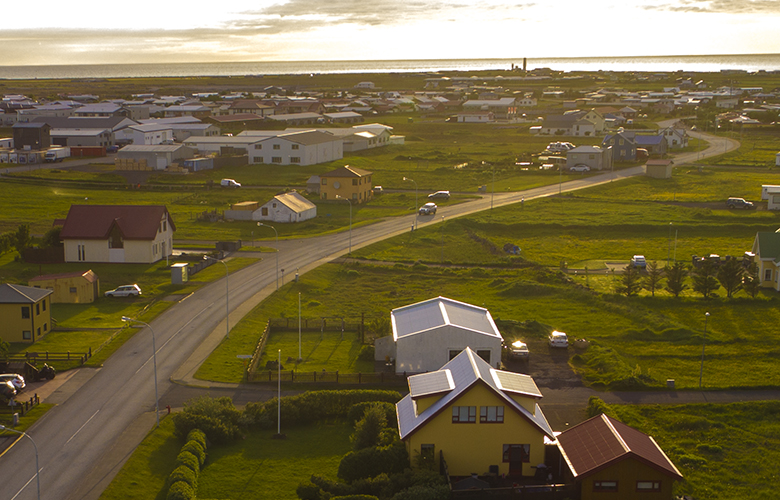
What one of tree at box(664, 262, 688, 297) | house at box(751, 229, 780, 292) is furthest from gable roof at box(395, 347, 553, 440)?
house at box(751, 229, 780, 292)

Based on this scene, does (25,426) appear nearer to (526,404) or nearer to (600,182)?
(526,404)

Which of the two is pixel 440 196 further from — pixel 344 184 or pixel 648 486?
pixel 648 486

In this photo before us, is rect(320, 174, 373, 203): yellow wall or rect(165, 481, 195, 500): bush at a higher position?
rect(320, 174, 373, 203): yellow wall

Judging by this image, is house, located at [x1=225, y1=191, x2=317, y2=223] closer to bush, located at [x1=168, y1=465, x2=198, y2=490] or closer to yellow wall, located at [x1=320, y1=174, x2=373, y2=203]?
yellow wall, located at [x1=320, y1=174, x2=373, y2=203]

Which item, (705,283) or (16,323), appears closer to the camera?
(16,323)

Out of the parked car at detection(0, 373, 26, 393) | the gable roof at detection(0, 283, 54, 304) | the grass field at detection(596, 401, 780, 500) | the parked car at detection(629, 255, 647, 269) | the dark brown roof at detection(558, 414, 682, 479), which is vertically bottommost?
the grass field at detection(596, 401, 780, 500)

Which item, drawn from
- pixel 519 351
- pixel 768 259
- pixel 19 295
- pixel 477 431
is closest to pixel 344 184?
pixel 19 295
